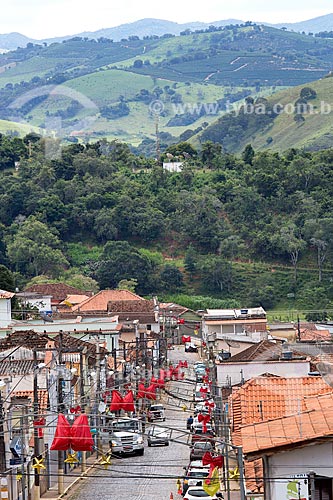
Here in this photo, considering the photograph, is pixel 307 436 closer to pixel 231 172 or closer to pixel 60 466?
pixel 60 466

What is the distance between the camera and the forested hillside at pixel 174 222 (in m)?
96.7

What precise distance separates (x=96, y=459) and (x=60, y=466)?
19.5 feet

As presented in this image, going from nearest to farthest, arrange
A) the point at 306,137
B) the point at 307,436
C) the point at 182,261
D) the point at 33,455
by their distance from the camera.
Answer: the point at 307,436 → the point at 33,455 → the point at 182,261 → the point at 306,137

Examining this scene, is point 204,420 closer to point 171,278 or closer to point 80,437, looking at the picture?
point 80,437

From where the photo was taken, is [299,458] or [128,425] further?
[128,425]

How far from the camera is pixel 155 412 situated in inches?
1558

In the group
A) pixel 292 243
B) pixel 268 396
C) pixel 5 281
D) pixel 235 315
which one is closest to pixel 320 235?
pixel 292 243

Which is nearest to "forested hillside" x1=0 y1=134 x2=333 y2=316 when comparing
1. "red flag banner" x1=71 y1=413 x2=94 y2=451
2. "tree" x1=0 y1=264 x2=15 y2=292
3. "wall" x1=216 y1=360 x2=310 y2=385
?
"tree" x1=0 y1=264 x2=15 y2=292

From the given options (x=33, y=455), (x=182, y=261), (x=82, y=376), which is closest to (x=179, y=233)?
(x=182, y=261)

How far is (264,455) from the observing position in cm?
1445

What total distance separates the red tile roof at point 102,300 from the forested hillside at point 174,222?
1267cm

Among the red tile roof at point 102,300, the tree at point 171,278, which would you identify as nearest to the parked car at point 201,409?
the red tile roof at point 102,300

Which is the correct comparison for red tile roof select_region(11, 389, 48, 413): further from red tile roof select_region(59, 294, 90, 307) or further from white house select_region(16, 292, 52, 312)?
red tile roof select_region(59, 294, 90, 307)

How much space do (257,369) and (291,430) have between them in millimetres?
25186
